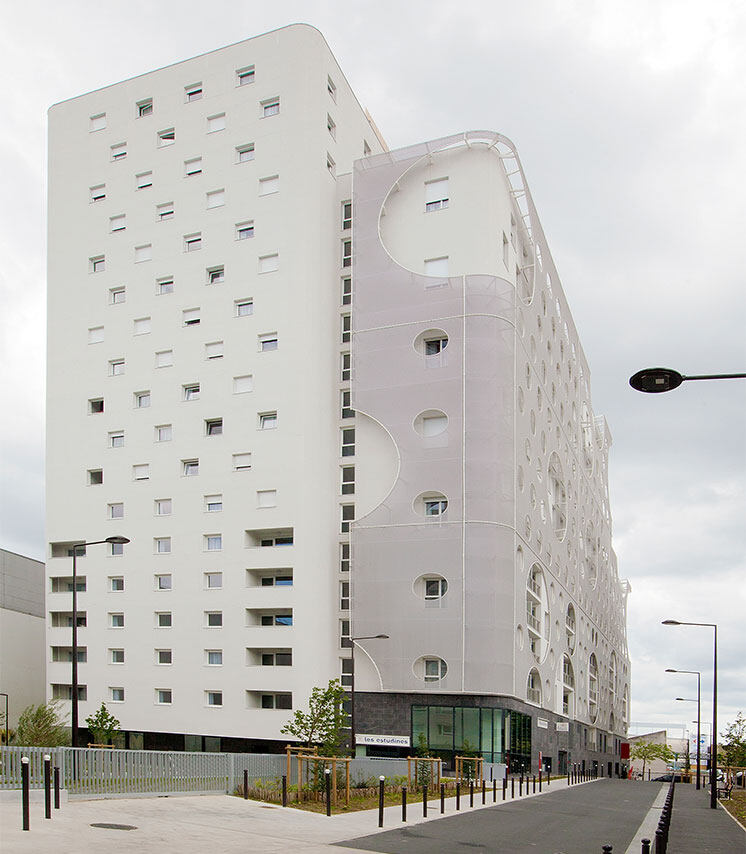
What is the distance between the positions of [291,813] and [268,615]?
30.9 metres

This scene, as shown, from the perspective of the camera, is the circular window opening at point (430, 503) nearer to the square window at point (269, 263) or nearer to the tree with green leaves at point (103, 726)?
the square window at point (269, 263)

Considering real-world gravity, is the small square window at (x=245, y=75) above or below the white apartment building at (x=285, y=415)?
above

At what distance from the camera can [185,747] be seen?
5347 cm

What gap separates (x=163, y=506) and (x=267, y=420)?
8080 mm

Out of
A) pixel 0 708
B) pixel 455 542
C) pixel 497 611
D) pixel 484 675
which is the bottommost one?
pixel 0 708

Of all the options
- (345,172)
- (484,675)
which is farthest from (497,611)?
(345,172)

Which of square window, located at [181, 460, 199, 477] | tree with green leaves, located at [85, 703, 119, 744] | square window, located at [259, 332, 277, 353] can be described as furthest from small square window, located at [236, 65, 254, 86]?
tree with green leaves, located at [85, 703, 119, 744]

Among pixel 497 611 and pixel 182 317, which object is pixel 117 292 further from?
pixel 497 611

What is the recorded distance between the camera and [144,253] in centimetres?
6097

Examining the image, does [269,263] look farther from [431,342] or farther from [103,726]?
[103,726]

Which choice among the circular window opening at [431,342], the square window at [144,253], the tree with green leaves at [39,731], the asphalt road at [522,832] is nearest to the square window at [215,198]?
the square window at [144,253]

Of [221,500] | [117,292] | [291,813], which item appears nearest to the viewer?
[291,813]

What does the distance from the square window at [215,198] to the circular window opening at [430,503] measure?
2152cm

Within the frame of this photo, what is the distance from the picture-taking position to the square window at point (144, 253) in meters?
60.7
